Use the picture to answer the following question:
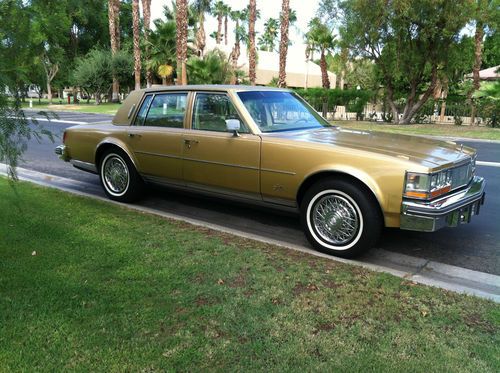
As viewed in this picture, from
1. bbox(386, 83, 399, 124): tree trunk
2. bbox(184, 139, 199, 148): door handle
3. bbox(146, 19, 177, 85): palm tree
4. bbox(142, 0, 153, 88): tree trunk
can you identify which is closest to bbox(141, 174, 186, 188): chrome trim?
bbox(184, 139, 199, 148): door handle

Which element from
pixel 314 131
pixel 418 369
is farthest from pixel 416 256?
pixel 418 369

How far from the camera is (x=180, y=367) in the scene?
2697 mm

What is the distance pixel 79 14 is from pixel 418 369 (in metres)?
3.67

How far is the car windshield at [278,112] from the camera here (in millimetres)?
5250

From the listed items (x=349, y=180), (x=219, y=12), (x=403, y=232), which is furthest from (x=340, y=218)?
(x=219, y=12)

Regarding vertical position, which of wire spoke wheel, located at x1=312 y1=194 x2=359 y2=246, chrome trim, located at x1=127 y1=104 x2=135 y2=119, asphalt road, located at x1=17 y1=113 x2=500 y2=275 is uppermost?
chrome trim, located at x1=127 y1=104 x2=135 y2=119

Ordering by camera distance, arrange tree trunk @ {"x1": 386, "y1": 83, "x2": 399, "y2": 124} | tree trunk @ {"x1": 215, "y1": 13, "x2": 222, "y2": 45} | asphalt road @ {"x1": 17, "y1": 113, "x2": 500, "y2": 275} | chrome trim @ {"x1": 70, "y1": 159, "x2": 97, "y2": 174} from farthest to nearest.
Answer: tree trunk @ {"x1": 215, "y1": 13, "x2": 222, "y2": 45}, tree trunk @ {"x1": 386, "y1": 83, "x2": 399, "y2": 124}, chrome trim @ {"x1": 70, "y1": 159, "x2": 97, "y2": 174}, asphalt road @ {"x1": 17, "y1": 113, "x2": 500, "y2": 275}

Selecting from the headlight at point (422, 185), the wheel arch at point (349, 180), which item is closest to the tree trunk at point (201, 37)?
the wheel arch at point (349, 180)

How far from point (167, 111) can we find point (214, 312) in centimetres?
328

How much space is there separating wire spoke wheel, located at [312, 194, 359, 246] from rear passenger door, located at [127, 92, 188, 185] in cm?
190

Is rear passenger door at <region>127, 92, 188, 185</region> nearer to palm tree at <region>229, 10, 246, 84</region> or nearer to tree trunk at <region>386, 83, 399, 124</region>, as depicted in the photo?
tree trunk at <region>386, 83, 399, 124</region>

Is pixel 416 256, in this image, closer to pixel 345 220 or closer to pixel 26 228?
pixel 345 220

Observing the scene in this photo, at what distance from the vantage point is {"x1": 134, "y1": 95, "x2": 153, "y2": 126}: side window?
20.4 feet

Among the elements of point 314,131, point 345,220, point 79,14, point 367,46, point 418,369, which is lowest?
point 418,369
